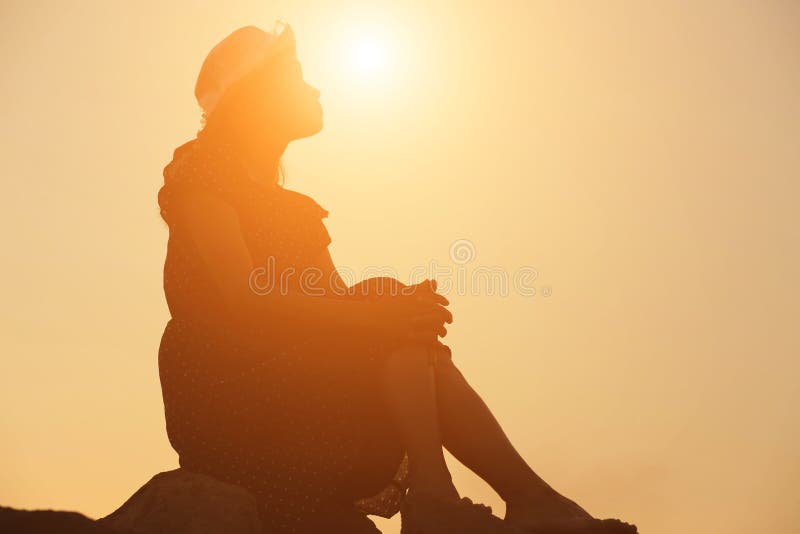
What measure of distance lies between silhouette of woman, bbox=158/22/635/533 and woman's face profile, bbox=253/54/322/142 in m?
0.56

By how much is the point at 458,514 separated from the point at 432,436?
1.35ft

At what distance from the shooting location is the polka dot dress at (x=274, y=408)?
12.0 ft

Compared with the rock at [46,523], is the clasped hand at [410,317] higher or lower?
higher

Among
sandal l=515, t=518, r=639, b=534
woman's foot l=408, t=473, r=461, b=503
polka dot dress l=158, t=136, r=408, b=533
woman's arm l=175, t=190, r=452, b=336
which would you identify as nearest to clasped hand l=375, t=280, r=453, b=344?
woman's arm l=175, t=190, r=452, b=336

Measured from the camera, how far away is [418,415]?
134 inches

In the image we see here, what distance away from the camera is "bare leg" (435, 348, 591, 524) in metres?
3.32

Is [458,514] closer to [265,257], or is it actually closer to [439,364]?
[439,364]

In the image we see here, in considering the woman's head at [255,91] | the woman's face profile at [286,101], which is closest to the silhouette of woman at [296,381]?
the woman's head at [255,91]

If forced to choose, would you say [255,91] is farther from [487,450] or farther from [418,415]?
[487,450]

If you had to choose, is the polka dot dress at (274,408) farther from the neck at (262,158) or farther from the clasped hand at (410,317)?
the neck at (262,158)

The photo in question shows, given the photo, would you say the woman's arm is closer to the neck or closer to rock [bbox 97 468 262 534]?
the neck

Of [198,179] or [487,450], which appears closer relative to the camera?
[487,450]

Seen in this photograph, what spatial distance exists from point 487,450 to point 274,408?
1.02 meters

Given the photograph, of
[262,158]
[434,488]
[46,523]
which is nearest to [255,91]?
[262,158]
